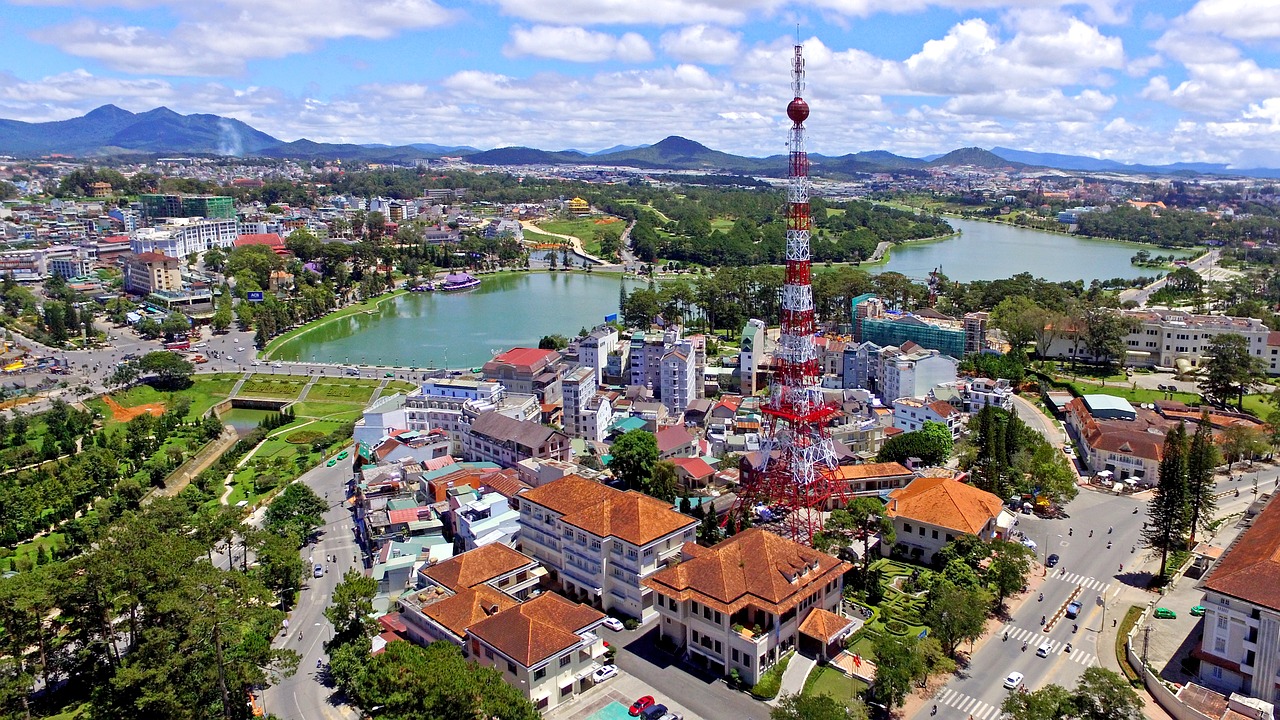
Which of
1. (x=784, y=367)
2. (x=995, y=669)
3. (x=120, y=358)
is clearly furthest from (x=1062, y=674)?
(x=120, y=358)

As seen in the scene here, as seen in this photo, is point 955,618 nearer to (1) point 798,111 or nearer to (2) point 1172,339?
(1) point 798,111

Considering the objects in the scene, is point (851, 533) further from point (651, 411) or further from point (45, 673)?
point (45, 673)

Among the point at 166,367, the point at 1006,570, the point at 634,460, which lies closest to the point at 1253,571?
the point at 1006,570

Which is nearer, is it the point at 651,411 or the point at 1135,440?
the point at 1135,440

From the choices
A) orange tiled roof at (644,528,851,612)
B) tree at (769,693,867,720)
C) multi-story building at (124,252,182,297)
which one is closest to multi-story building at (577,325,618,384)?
orange tiled roof at (644,528,851,612)

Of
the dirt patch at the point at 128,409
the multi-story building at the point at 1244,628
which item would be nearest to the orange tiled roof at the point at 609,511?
the multi-story building at the point at 1244,628

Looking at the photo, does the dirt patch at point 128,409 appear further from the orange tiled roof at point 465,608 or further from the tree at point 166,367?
the orange tiled roof at point 465,608

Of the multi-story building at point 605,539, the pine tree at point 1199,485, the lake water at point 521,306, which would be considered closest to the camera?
the multi-story building at point 605,539
